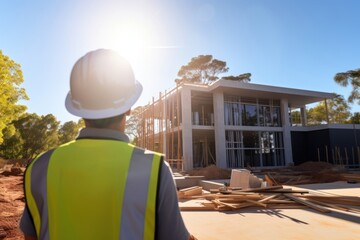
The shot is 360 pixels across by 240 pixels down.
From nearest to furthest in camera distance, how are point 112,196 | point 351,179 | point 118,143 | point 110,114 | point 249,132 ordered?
point 112,196 < point 118,143 < point 110,114 < point 351,179 < point 249,132

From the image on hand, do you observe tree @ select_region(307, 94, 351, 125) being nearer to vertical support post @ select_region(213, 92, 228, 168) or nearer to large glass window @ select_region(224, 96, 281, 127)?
large glass window @ select_region(224, 96, 281, 127)

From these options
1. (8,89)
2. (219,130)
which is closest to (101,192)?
(8,89)

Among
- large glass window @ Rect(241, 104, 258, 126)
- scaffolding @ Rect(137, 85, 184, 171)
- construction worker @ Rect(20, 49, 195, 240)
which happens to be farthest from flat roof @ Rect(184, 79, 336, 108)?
construction worker @ Rect(20, 49, 195, 240)

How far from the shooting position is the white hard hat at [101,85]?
121 centimetres

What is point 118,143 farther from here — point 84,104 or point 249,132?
point 249,132

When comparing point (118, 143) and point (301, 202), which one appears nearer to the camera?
point (118, 143)

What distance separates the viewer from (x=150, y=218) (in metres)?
0.99

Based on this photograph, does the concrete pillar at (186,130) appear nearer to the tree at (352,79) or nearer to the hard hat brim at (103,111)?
the hard hat brim at (103,111)

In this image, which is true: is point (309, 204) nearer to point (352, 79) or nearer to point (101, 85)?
point (101, 85)

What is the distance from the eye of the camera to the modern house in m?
21.7

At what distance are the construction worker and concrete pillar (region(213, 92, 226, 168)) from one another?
68.5 feet

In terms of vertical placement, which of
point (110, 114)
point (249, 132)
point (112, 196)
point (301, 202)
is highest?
point (249, 132)

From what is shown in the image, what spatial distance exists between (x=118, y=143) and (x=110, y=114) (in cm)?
19

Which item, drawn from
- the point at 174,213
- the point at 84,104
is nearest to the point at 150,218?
the point at 174,213
